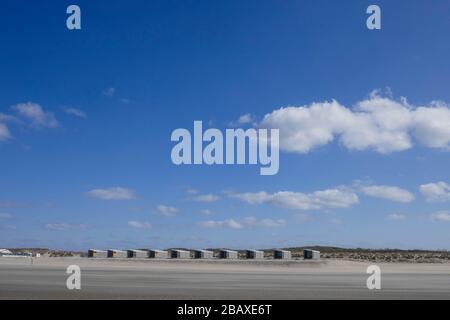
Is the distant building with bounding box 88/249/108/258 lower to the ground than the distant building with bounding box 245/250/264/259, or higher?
lower

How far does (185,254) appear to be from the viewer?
92.8 metres

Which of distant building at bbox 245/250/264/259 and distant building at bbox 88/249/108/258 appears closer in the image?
distant building at bbox 245/250/264/259

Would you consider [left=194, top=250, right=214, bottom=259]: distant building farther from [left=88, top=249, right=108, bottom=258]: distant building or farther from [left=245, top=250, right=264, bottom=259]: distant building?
[left=88, top=249, right=108, bottom=258]: distant building

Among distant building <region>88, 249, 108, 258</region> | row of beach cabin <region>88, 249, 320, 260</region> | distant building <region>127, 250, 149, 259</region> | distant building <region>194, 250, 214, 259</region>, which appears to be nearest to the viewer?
row of beach cabin <region>88, 249, 320, 260</region>

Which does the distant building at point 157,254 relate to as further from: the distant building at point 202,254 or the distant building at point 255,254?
the distant building at point 255,254

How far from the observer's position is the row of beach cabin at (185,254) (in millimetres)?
86438

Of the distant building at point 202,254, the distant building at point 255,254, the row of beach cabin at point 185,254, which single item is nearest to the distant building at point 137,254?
the row of beach cabin at point 185,254

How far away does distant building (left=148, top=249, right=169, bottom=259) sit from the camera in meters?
94.2

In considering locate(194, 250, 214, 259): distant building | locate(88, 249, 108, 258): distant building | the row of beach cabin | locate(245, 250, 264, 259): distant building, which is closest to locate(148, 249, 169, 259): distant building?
the row of beach cabin

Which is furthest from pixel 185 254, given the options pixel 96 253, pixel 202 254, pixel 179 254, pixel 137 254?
pixel 96 253
